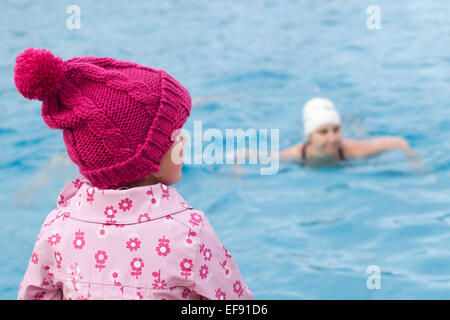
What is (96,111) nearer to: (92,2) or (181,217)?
(181,217)

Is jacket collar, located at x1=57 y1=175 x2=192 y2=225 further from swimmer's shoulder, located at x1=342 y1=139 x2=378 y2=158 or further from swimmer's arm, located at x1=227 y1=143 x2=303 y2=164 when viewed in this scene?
swimmer's shoulder, located at x1=342 y1=139 x2=378 y2=158

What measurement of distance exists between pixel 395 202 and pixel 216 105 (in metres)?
2.58

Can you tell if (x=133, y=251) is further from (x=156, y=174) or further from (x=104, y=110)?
(x=104, y=110)

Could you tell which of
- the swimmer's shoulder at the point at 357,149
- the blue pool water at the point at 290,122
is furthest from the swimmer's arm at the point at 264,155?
the swimmer's shoulder at the point at 357,149

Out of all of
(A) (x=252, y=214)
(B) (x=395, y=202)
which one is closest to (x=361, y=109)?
(B) (x=395, y=202)

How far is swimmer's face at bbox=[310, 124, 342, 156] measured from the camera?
541 cm

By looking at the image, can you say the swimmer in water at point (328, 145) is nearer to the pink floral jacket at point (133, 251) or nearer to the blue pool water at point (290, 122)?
the blue pool water at point (290, 122)

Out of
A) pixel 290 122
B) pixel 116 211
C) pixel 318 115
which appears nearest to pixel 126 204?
pixel 116 211

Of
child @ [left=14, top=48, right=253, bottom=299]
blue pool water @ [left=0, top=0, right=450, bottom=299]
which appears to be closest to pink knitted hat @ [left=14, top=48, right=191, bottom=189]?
child @ [left=14, top=48, right=253, bottom=299]

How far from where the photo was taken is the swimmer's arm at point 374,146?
5438mm

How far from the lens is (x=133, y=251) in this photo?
1.64 m

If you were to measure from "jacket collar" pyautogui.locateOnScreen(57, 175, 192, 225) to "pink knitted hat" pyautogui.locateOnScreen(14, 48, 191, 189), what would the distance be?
0.25 feet

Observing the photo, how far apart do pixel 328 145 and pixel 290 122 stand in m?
0.91
